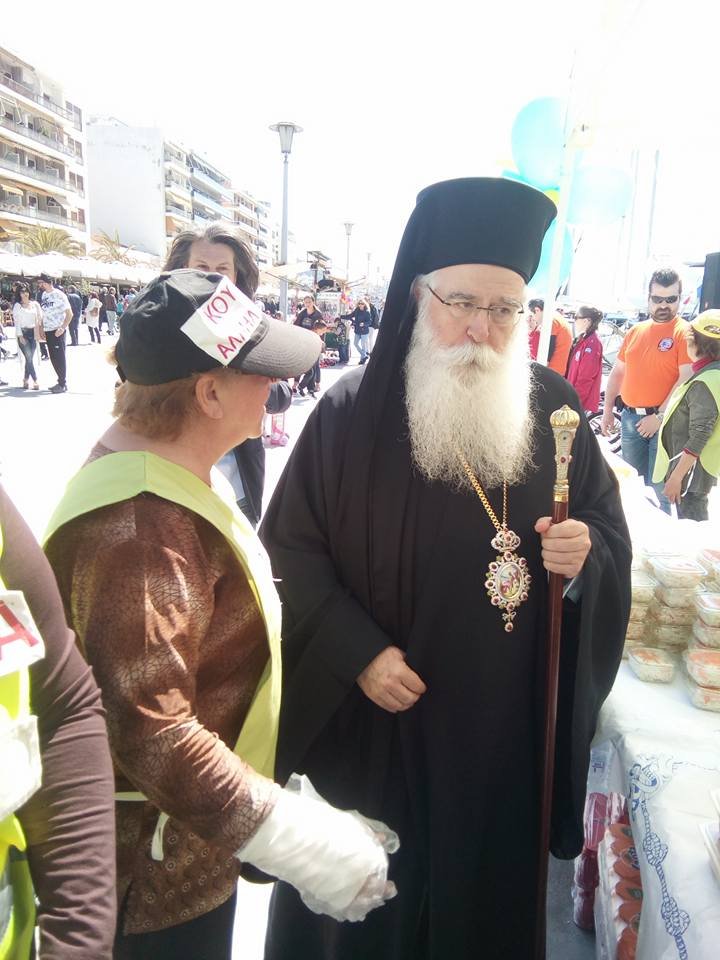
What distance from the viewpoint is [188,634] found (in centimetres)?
99

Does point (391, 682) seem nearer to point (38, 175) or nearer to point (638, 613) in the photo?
point (638, 613)

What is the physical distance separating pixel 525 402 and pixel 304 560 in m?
0.78

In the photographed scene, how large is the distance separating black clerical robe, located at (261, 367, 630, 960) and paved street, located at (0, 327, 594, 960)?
48cm

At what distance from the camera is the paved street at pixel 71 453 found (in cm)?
202

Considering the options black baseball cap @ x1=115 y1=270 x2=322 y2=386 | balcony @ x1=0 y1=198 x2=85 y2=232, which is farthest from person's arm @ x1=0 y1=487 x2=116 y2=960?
balcony @ x1=0 y1=198 x2=85 y2=232

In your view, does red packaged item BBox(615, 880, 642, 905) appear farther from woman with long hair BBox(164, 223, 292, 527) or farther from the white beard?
woman with long hair BBox(164, 223, 292, 527)

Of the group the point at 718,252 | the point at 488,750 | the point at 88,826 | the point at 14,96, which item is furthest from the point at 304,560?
the point at 14,96

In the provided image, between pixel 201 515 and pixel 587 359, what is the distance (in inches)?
294

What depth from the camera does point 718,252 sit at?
25.1 feet

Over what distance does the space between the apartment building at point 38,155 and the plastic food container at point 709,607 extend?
4948 centimetres

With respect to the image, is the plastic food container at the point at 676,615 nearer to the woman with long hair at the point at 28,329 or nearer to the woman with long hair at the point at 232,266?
the woman with long hair at the point at 232,266

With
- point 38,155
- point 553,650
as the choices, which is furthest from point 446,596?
point 38,155

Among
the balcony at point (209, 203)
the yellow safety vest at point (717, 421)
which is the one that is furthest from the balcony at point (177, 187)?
the yellow safety vest at point (717, 421)

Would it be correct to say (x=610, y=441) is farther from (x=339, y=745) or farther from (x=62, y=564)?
(x=62, y=564)
